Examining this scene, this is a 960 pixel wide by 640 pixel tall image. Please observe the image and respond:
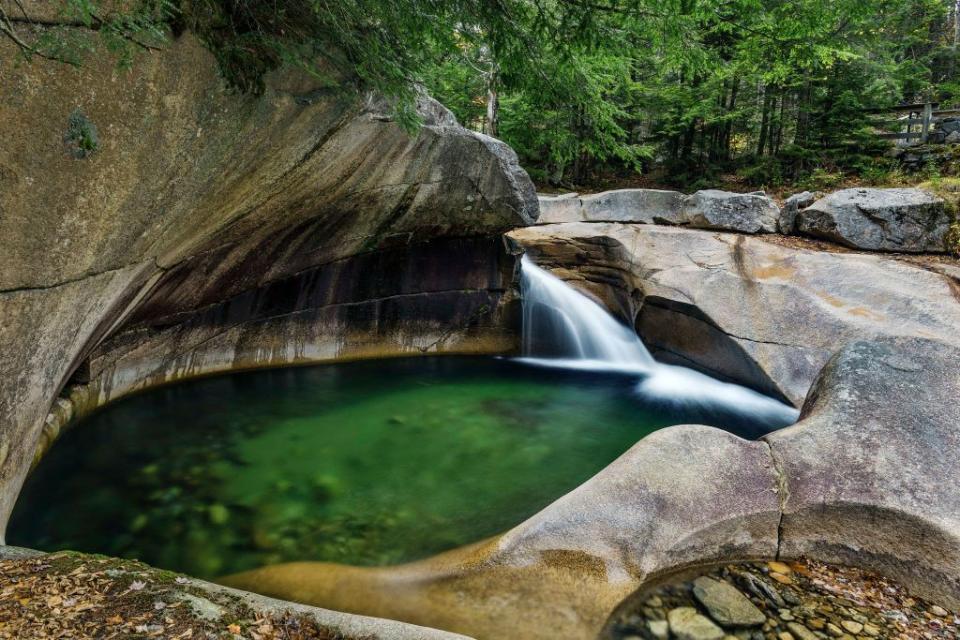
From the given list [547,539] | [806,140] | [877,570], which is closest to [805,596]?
[877,570]

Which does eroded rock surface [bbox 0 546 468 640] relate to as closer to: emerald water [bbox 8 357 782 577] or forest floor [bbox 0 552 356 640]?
forest floor [bbox 0 552 356 640]

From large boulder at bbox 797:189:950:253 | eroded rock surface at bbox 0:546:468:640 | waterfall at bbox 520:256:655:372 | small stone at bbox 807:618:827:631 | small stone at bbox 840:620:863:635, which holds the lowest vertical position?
small stone at bbox 807:618:827:631

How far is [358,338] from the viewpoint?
1025 centimetres

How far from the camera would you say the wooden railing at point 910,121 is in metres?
16.8

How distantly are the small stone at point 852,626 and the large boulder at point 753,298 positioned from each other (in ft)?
16.1

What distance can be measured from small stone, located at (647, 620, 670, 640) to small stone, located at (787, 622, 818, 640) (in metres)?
0.82

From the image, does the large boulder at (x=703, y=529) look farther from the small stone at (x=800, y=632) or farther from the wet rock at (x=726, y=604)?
the small stone at (x=800, y=632)

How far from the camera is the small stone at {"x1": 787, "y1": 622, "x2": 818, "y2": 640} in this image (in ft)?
11.1

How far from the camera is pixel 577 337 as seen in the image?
1125cm

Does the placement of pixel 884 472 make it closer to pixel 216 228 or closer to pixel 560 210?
pixel 216 228

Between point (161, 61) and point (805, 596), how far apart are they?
20.1ft

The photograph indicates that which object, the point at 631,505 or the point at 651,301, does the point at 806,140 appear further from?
the point at 631,505

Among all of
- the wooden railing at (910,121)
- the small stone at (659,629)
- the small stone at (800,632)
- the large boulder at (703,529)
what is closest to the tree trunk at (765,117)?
the wooden railing at (910,121)

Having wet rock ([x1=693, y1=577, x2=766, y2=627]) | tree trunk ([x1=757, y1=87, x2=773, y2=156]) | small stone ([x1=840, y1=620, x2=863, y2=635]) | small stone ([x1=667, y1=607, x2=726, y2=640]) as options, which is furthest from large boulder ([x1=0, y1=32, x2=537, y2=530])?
tree trunk ([x1=757, y1=87, x2=773, y2=156])
